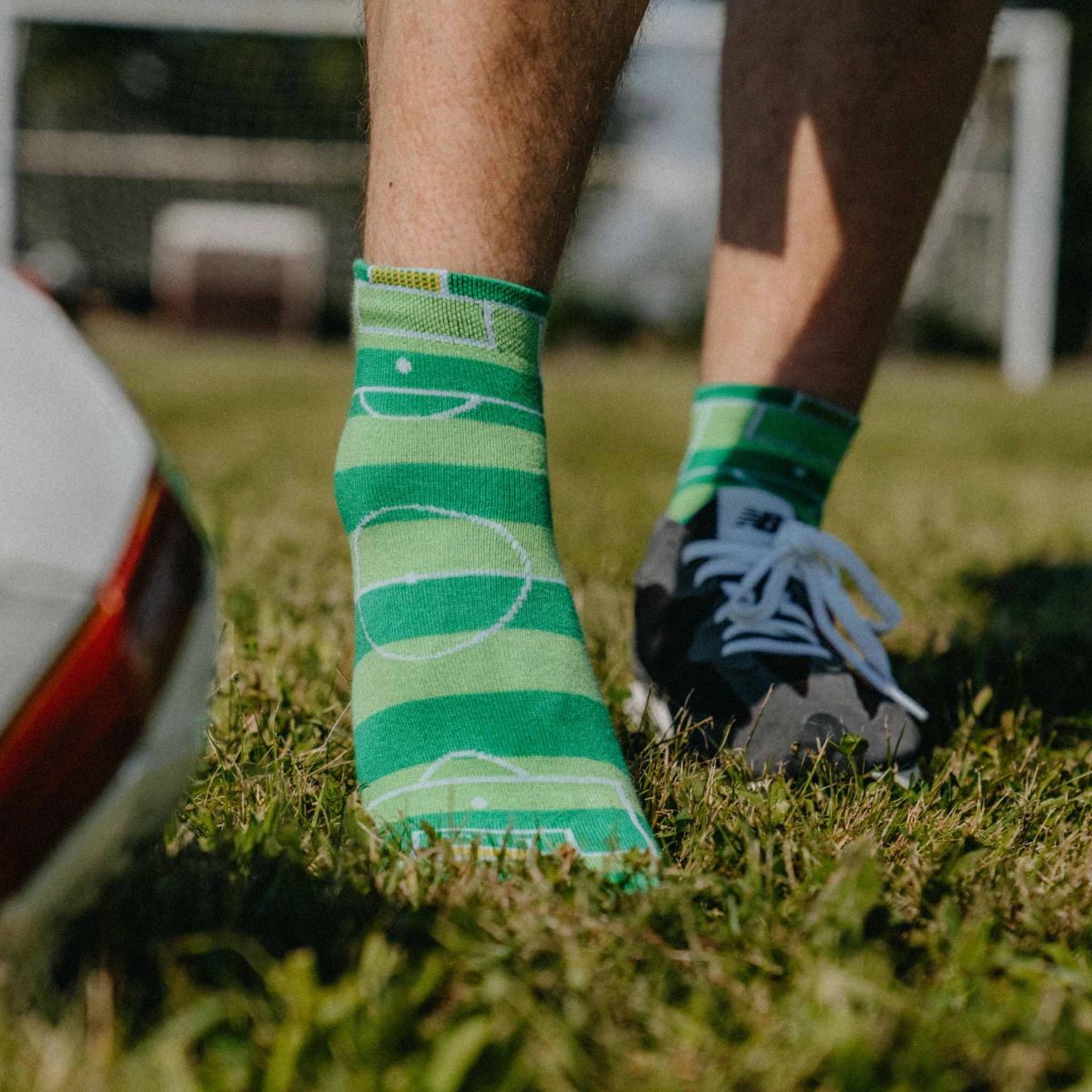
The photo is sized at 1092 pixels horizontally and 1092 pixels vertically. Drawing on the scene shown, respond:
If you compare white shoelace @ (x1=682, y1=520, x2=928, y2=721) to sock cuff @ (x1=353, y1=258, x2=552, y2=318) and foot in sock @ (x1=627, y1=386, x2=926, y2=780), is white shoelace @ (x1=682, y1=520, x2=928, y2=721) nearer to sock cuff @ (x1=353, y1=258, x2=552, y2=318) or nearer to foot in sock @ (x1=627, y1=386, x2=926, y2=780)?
foot in sock @ (x1=627, y1=386, x2=926, y2=780)

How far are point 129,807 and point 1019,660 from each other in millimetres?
836

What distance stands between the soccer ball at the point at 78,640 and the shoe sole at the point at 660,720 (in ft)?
1.42

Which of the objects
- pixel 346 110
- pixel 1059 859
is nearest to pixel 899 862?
pixel 1059 859

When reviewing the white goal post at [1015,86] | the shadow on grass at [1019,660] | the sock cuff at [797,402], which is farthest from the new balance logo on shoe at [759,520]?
the white goal post at [1015,86]

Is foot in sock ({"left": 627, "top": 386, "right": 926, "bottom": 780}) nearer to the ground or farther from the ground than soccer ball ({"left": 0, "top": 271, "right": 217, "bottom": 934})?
nearer to the ground

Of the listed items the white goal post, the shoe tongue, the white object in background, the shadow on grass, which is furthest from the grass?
the white object in background

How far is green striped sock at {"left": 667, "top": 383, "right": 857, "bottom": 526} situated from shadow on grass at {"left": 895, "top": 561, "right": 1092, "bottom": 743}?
0.67ft

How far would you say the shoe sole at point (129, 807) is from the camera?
51 centimetres

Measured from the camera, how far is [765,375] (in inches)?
45.4

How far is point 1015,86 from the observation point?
978 centimetres

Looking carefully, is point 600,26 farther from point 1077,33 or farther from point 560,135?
point 1077,33

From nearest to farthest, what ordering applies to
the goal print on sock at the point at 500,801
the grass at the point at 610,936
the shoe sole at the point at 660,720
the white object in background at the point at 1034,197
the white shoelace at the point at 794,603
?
the grass at the point at 610,936
the goal print on sock at the point at 500,801
the shoe sole at the point at 660,720
the white shoelace at the point at 794,603
the white object in background at the point at 1034,197

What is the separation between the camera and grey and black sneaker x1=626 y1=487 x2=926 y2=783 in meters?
0.89

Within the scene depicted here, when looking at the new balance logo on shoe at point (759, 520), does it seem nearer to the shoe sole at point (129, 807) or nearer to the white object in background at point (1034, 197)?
the shoe sole at point (129, 807)
